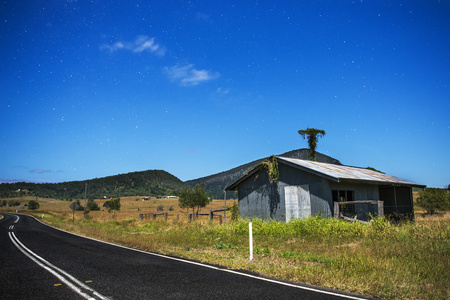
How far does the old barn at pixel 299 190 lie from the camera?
1633 centimetres

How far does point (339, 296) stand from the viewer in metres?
5.35

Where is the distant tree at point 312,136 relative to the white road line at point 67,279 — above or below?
above

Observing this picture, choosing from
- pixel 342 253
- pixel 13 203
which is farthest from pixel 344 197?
pixel 13 203

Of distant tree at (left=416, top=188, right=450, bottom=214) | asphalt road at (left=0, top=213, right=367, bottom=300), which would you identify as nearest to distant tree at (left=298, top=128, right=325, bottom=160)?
distant tree at (left=416, top=188, right=450, bottom=214)

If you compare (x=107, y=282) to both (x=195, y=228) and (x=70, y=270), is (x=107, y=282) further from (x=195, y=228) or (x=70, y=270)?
(x=195, y=228)

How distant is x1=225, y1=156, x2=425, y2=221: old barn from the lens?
643 inches

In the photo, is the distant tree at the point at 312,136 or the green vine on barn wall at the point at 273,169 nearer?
the green vine on barn wall at the point at 273,169

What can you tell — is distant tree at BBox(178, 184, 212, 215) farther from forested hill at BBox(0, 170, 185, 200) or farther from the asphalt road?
forested hill at BBox(0, 170, 185, 200)

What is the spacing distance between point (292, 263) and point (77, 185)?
206231mm

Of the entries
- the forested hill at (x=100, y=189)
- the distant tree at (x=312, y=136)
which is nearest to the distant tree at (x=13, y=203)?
the forested hill at (x=100, y=189)

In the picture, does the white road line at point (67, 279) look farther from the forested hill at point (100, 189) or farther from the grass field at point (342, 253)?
the forested hill at point (100, 189)

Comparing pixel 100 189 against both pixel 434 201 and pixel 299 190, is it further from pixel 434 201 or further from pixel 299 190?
pixel 299 190

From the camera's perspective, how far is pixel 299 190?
17312 millimetres

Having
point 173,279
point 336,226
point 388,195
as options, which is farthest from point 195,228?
point 388,195
